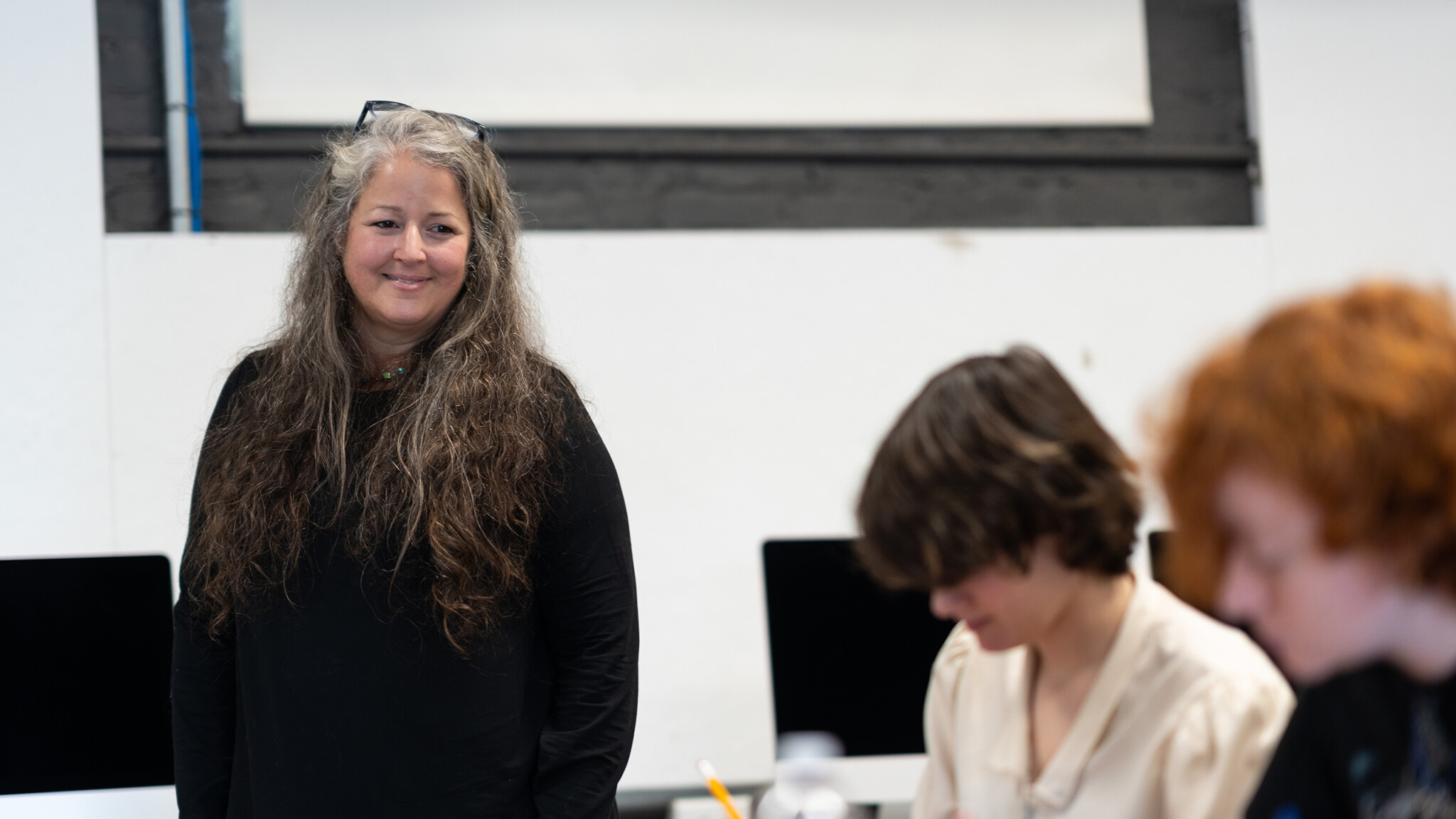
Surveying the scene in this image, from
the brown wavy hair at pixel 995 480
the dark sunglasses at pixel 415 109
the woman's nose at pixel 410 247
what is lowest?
the brown wavy hair at pixel 995 480

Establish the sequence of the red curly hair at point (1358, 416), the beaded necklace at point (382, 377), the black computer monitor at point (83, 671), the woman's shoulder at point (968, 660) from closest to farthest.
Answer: the red curly hair at point (1358, 416), the woman's shoulder at point (968, 660), the beaded necklace at point (382, 377), the black computer monitor at point (83, 671)

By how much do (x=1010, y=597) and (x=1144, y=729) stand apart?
5.5 inches

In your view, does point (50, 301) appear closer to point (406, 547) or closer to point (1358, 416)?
point (406, 547)

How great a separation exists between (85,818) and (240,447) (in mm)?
796

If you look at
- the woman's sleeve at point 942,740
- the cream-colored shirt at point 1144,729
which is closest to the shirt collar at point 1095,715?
the cream-colored shirt at point 1144,729

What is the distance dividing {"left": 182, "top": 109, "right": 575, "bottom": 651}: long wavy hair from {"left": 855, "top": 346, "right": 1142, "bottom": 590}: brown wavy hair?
46 centimetres

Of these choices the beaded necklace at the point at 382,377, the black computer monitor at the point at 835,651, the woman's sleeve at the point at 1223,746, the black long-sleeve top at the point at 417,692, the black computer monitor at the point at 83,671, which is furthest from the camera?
the black computer monitor at the point at 835,651

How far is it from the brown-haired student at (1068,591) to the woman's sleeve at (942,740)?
0.10 metres

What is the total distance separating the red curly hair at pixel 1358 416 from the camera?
49 cm

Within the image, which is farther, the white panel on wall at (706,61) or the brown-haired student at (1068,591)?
the white panel on wall at (706,61)

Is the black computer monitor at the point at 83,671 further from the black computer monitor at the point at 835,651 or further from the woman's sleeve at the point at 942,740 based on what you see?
the woman's sleeve at the point at 942,740

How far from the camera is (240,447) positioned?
3.94ft

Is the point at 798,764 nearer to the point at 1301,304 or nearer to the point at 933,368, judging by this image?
the point at 1301,304

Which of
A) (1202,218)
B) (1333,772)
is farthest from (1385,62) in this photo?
(1333,772)
